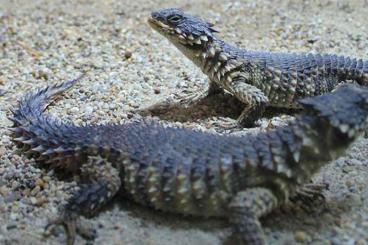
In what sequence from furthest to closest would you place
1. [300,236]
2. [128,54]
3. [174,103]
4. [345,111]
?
[128,54] → [174,103] → [300,236] → [345,111]

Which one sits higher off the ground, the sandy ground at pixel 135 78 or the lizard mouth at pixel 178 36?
the lizard mouth at pixel 178 36

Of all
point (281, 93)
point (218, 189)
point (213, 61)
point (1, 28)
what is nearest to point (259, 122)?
point (281, 93)

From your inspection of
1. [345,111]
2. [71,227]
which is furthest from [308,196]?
[71,227]

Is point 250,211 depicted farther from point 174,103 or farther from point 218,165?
point 174,103

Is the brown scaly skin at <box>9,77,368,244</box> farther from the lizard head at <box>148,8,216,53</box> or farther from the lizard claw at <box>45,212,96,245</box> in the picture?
the lizard head at <box>148,8,216,53</box>

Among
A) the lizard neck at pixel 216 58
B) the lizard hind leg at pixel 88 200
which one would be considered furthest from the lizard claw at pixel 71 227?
the lizard neck at pixel 216 58

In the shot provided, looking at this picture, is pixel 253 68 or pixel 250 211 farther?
pixel 253 68

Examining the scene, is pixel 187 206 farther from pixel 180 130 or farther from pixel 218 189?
pixel 180 130

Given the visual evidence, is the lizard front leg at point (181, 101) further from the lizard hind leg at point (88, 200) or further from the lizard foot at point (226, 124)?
the lizard hind leg at point (88, 200)
